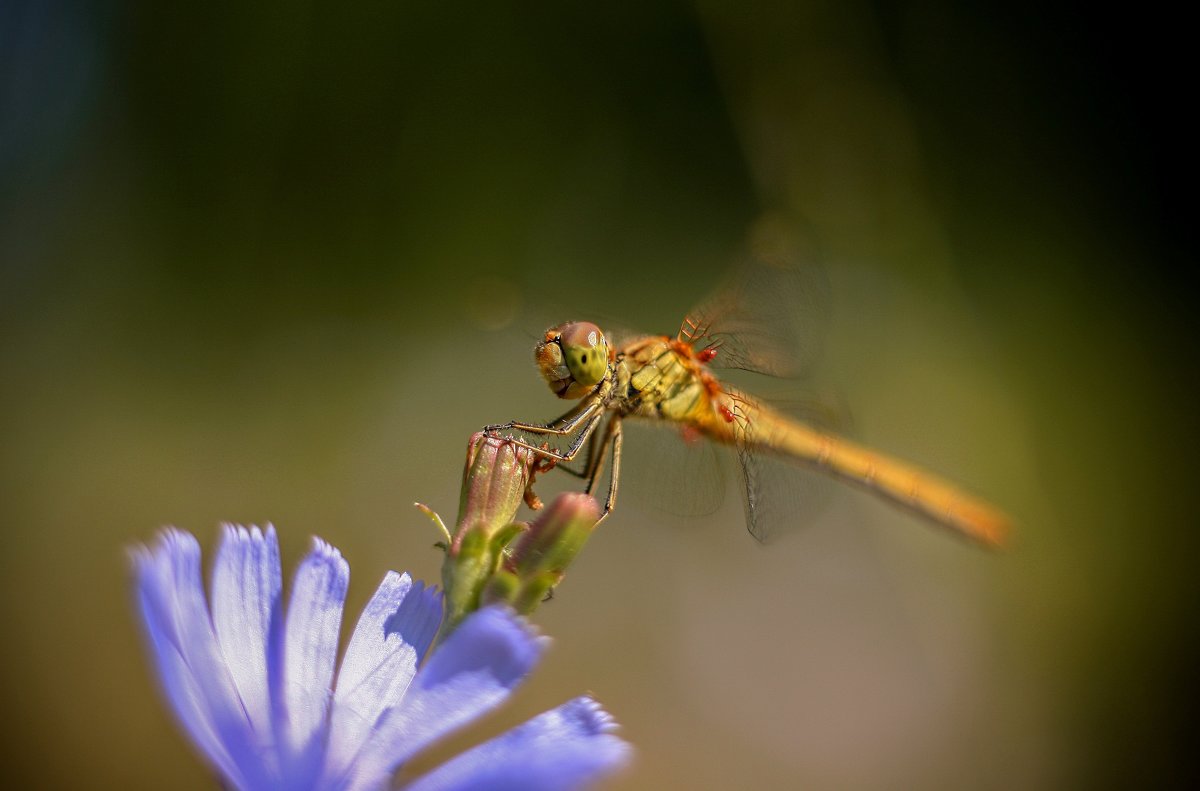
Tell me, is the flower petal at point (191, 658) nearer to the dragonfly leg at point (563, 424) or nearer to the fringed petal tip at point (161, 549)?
the fringed petal tip at point (161, 549)

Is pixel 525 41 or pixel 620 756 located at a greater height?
pixel 525 41

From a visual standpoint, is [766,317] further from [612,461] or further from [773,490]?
[612,461]

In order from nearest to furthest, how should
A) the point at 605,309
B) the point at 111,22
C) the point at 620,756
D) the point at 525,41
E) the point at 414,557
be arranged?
the point at 620,756, the point at 414,557, the point at 111,22, the point at 525,41, the point at 605,309

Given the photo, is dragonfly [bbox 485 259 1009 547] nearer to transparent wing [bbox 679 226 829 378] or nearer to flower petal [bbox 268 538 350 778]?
transparent wing [bbox 679 226 829 378]

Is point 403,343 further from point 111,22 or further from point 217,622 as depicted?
point 217,622

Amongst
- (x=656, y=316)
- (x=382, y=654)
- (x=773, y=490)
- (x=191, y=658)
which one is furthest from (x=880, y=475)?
(x=656, y=316)

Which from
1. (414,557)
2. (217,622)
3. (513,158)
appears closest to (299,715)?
(217,622)

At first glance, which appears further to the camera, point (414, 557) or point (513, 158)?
point (513, 158)
